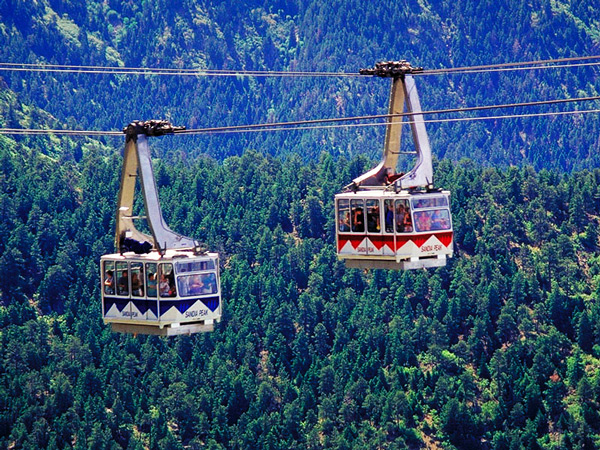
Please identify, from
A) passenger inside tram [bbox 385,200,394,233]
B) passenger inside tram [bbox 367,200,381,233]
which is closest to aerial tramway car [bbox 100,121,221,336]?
passenger inside tram [bbox 367,200,381,233]

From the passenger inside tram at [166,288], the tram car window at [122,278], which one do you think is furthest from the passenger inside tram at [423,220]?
the tram car window at [122,278]

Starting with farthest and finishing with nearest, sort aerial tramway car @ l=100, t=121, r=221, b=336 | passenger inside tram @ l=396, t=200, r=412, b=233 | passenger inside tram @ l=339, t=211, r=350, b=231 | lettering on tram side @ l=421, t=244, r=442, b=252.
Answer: passenger inside tram @ l=339, t=211, r=350, b=231
passenger inside tram @ l=396, t=200, r=412, b=233
lettering on tram side @ l=421, t=244, r=442, b=252
aerial tramway car @ l=100, t=121, r=221, b=336

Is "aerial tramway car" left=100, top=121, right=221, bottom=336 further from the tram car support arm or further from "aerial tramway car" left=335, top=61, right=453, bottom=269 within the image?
"aerial tramway car" left=335, top=61, right=453, bottom=269

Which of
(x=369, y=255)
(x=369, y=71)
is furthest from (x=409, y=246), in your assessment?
(x=369, y=71)

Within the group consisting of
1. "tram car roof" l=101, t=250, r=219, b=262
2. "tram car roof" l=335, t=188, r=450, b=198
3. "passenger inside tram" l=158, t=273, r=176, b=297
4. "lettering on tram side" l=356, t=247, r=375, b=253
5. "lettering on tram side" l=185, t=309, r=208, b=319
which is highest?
"tram car roof" l=335, t=188, r=450, b=198

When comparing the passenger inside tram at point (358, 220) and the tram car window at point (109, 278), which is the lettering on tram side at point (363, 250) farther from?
the tram car window at point (109, 278)

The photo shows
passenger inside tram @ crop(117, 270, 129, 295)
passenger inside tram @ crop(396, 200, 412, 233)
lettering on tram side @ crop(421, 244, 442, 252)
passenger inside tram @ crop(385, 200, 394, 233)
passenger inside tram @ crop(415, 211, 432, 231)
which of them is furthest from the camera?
passenger inside tram @ crop(415, 211, 432, 231)

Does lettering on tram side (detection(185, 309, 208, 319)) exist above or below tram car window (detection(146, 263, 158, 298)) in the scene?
below
